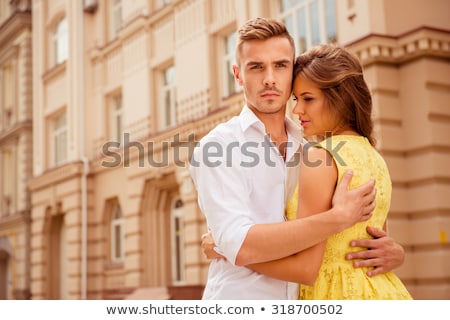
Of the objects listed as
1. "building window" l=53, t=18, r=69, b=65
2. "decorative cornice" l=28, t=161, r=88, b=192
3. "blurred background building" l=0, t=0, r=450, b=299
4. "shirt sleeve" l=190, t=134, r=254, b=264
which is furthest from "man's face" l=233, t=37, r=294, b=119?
"building window" l=53, t=18, r=69, b=65

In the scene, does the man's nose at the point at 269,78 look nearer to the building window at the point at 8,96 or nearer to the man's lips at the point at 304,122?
the man's lips at the point at 304,122

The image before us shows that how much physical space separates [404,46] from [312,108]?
4533 millimetres

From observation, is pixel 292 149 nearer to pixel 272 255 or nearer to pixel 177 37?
pixel 272 255

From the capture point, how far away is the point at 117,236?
443 inches

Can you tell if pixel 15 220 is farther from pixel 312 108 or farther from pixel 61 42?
pixel 312 108

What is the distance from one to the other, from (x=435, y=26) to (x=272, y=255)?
5.33m

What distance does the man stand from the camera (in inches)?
70.1

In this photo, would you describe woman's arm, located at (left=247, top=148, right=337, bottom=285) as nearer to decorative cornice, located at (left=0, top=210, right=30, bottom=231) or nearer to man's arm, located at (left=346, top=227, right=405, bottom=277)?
man's arm, located at (left=346, top=227, right=405, bottom=277)

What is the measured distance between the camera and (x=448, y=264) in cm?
584

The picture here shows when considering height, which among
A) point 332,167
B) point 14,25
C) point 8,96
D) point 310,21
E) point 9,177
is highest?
point 14,25

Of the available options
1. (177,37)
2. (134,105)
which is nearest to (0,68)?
(134,105)

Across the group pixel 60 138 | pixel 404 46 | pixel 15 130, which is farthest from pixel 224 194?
pixel 15 130

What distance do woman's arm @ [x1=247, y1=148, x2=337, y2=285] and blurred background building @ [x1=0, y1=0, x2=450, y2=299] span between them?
4.36 meters
